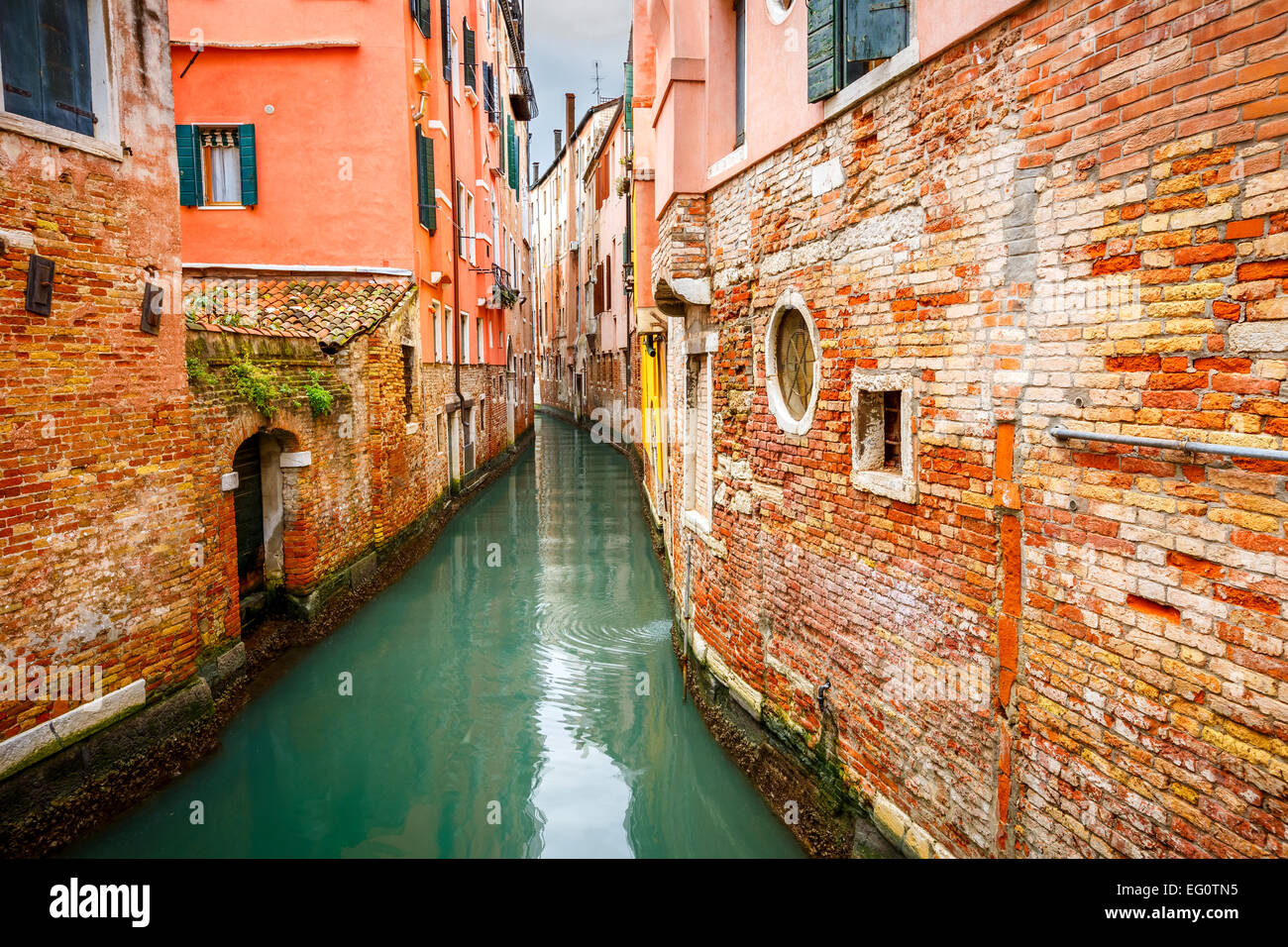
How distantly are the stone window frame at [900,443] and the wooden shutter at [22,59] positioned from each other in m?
5.35

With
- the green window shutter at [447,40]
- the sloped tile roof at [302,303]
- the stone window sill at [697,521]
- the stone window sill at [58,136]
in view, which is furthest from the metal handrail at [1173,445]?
the green window shutter at [447,40]

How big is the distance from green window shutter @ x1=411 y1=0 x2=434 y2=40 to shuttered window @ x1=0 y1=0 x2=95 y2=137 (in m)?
8.60

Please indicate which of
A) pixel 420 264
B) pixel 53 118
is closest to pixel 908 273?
pixel 53 118

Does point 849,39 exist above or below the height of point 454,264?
below

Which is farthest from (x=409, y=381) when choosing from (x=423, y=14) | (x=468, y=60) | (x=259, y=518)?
(x=468, y=60)

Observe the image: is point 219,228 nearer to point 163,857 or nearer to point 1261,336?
point 163,857

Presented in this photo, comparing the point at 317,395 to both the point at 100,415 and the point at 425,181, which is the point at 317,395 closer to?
the point at 100,415

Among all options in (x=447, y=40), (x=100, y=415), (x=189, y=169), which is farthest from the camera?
(x=447, y=40)

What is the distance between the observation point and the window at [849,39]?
432 cm

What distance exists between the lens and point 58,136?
5.27 metres

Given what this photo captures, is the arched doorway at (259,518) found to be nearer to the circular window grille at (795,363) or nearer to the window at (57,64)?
the window at (57,64)

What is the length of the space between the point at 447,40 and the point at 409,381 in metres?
7.29
